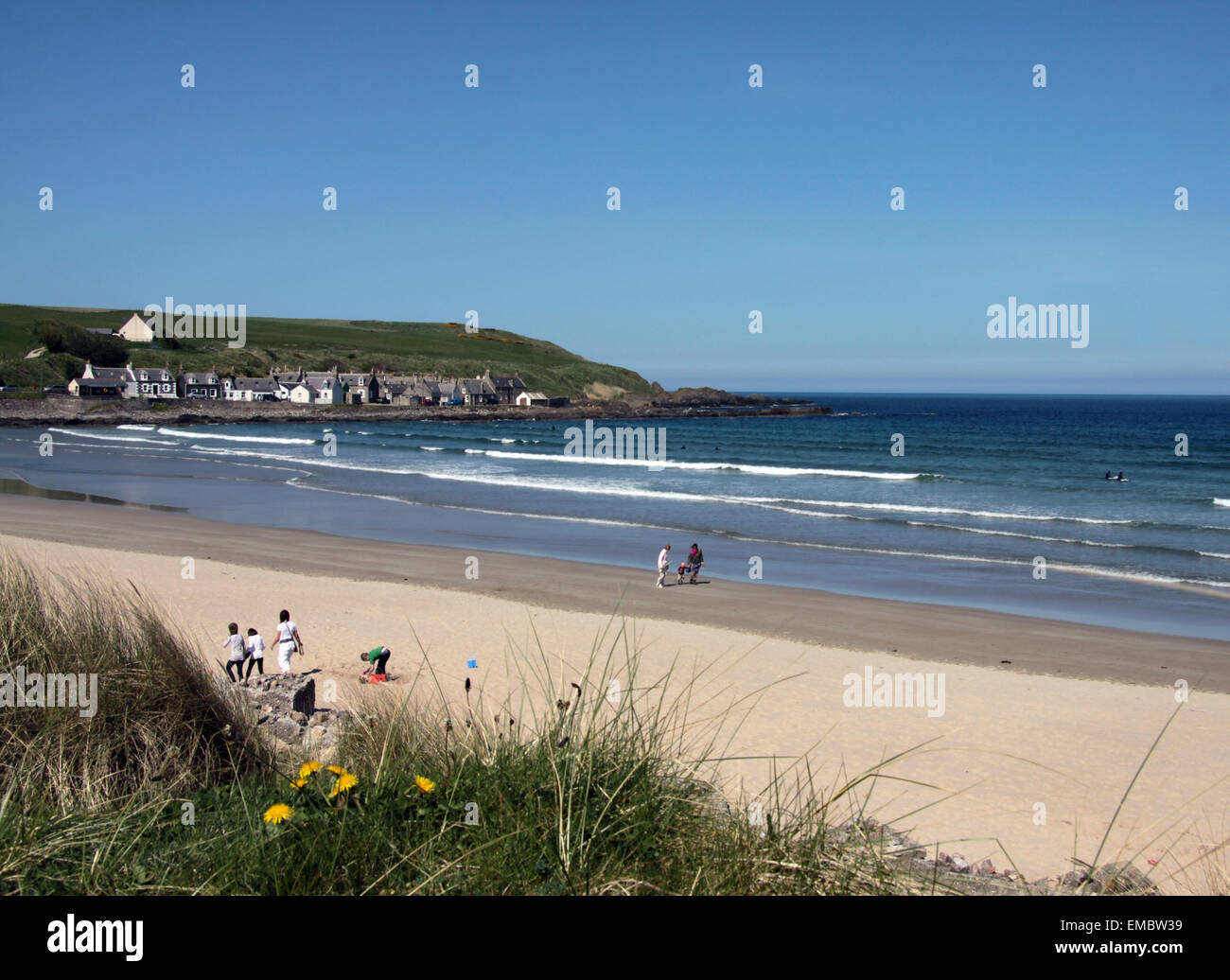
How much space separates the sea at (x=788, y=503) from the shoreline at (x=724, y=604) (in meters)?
0.83

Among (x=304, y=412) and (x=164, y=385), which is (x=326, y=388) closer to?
(x=304, y=412)

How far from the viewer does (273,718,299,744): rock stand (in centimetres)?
641

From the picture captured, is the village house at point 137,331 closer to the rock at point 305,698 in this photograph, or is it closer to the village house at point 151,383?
the village house at point 151,383

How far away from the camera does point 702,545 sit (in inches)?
997

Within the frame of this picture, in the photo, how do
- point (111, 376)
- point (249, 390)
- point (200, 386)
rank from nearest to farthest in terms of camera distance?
point (111, 376), point (200, 386), point (249, 390)

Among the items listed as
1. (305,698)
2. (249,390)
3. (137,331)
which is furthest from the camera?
(137,331)

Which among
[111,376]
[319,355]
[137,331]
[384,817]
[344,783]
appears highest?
[137,331]

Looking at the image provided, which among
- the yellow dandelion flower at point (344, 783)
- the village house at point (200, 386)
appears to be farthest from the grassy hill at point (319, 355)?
the yellow dandelion flower at point (344, 783)

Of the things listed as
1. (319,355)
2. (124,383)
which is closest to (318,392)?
(124,383)

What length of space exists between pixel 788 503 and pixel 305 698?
27.6 metres

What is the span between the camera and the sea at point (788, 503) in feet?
67.8

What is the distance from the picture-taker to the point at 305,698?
8492 mm

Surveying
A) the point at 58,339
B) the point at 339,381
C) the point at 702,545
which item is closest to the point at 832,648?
the point at 702,545

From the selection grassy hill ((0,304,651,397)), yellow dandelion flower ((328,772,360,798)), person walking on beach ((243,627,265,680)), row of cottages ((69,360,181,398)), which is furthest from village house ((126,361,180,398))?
yellow dandelion flower ((328,772,360,798))
